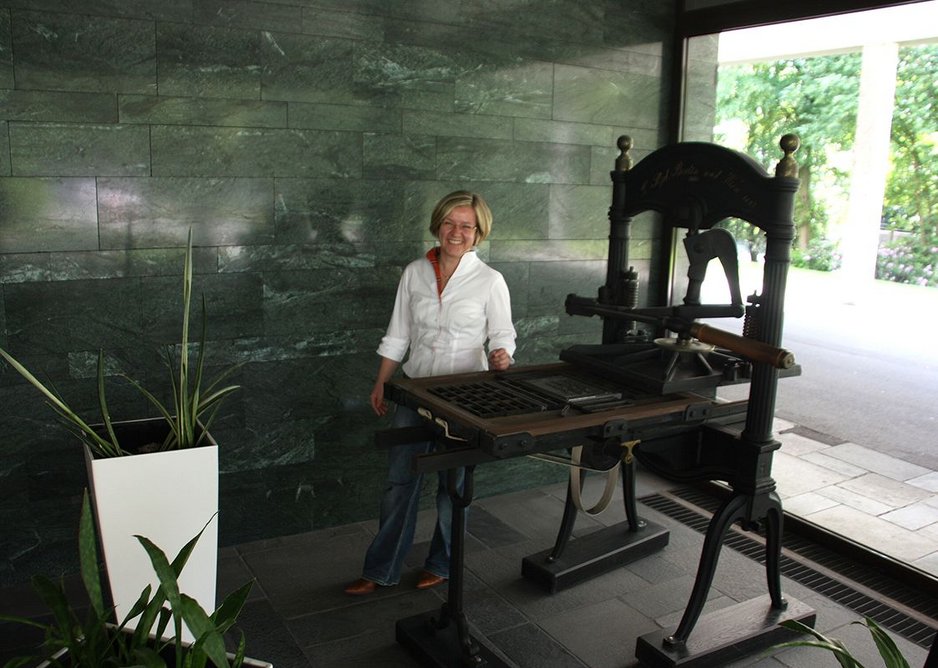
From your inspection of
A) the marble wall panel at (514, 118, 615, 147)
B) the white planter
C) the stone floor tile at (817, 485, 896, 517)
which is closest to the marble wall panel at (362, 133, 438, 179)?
the marble wall panel at (514, 118, 615, 147)

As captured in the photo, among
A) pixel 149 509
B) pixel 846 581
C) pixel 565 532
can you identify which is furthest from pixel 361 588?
pixel 846 581

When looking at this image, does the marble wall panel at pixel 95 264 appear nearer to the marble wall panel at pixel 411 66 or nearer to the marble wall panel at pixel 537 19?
the marble wall panel at pixel 411 66

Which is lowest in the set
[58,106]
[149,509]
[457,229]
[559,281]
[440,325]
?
[149,509]

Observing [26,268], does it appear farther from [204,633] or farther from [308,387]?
[204,633]

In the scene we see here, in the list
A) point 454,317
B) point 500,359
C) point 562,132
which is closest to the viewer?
point 500,359

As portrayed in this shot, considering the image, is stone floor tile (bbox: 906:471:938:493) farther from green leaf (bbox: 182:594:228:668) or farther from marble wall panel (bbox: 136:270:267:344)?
green leaf (bbox: 182:594:228:668)

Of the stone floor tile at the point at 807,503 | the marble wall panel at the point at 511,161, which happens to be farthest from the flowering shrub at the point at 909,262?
the marble wall panel at the point at 511,161

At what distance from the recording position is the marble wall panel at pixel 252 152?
3.50 metres

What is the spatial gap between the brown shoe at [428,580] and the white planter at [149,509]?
981mm

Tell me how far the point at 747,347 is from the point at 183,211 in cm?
235

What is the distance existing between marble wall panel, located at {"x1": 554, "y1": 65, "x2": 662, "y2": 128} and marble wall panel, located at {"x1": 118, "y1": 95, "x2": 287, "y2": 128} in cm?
155

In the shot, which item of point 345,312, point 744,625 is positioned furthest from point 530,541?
point 345,312

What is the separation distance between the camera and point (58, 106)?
3.27 meters

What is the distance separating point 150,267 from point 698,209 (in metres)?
2.25
